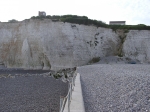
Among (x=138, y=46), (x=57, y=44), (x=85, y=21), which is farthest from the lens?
(x=85, y=21)

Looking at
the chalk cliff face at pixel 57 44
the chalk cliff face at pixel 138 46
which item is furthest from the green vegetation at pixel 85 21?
the chalk cliff face at pixel 138 46

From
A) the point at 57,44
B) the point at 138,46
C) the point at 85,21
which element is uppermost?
the point at 85,21

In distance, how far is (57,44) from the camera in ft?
73.9

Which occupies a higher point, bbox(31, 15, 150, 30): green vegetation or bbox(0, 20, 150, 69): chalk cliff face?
bbox(31, 15, 150, 30): green vegetation

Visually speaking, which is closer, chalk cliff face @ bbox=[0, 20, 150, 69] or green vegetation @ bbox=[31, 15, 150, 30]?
chalk cliff face @ bbox=[0, 20, 150, 69]

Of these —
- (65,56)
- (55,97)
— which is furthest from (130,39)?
(55,97)

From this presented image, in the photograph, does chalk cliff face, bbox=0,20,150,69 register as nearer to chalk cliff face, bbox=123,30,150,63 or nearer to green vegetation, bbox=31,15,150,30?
chalk cliff face, bbox=123,30,150,63

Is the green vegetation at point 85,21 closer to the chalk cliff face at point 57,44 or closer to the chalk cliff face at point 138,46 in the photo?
the chalk cliff face at point 57,44

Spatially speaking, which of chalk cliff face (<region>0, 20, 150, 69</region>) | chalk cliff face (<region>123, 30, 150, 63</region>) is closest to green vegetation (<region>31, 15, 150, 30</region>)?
chalk cliff face (<region>0, 20, 150, 69</region>)

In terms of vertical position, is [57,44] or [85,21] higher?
[85,21]

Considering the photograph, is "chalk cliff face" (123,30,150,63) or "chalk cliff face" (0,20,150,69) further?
"chalk cliff face" (123,30,150,63)

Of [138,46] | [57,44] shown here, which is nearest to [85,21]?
[57,44]

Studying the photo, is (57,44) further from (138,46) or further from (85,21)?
(138,46)

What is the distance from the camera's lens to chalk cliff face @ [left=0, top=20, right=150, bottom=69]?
22.2m
